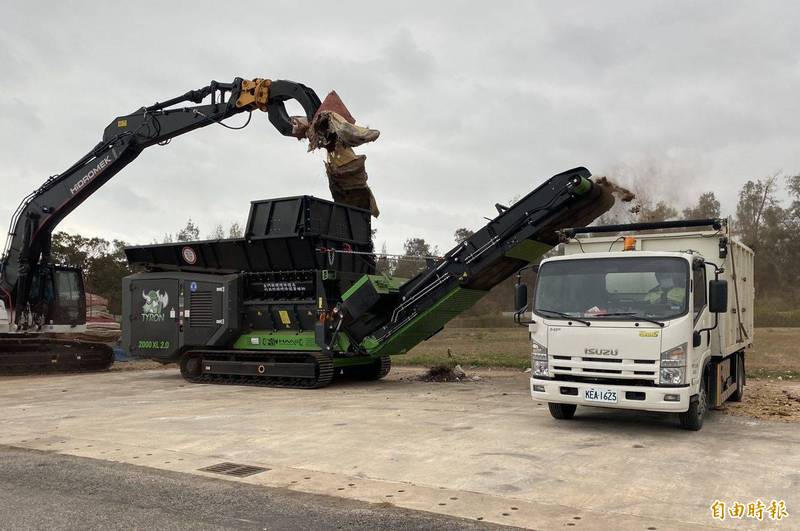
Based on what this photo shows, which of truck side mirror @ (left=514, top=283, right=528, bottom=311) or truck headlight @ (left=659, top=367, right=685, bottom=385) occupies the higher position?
truck side mirror @ (left=514, top=283, right=528, bottom=311)

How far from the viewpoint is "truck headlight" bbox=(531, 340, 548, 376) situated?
8.66m

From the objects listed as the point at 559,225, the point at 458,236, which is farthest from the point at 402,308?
the point at 458,236

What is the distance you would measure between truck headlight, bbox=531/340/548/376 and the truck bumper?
10.1 inches

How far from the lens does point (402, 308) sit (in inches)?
547

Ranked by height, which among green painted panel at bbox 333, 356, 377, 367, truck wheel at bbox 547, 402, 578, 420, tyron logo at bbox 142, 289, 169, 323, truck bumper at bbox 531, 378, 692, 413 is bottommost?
truck wheel at bbox 547, 402, 578, 420

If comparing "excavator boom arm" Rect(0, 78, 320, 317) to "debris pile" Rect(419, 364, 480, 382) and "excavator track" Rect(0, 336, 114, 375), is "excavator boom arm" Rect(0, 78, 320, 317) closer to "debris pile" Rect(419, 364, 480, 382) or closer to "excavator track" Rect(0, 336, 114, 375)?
"excavator track" Rect(0, 336, 114, 375)

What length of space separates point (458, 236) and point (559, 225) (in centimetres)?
5019

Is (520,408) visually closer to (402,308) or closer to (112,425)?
(402,308)

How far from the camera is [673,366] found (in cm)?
788

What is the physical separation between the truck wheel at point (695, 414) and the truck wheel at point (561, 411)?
1.47m

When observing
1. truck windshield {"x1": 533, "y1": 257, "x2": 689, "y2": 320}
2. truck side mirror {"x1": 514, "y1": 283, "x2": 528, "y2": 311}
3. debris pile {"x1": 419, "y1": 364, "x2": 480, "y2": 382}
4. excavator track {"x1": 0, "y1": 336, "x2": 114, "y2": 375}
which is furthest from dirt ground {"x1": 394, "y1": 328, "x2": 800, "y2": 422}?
excavator track {"x1": 0, "y1": 336, "x2": 114, "y2": 375}

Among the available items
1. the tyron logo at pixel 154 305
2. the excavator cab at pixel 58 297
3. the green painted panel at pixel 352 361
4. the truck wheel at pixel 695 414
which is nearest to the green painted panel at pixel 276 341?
the green painted panel at pixel 352 361

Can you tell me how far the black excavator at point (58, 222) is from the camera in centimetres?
1609

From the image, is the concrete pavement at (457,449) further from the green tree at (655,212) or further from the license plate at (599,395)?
the green tree at (655,212)
